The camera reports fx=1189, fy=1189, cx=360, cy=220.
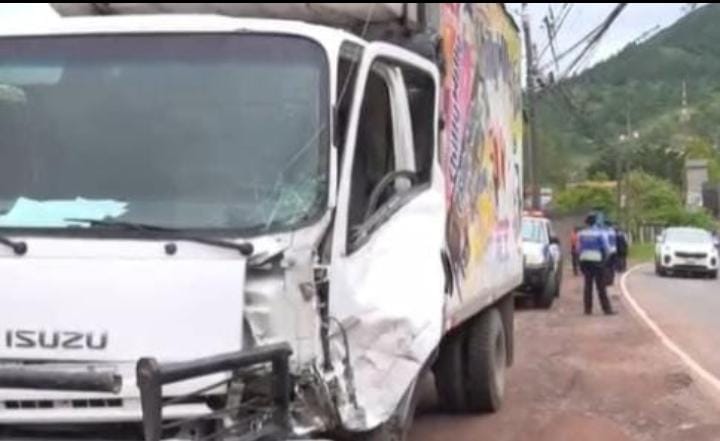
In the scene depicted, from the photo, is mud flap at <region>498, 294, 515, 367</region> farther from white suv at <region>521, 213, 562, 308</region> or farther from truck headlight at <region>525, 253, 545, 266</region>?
truck headlight at <region>525, 253, 545, 266</region>

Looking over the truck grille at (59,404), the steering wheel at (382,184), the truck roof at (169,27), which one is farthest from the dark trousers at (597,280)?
the truck grille at (59,404)

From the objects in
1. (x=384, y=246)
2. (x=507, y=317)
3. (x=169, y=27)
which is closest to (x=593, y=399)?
(x=507, y=317)

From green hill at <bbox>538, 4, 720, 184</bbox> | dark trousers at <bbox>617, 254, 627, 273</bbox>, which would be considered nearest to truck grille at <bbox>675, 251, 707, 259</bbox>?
dark trousers at <bbox>617, 254, 627, 273</bbox>

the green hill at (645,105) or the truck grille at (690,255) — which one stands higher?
the green hill at (645,105)

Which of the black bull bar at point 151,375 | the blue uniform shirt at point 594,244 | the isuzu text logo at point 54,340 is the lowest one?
the blue uniform shirt at point 594,244

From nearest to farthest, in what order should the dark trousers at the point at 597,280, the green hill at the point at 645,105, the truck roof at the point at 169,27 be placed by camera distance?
the truck roof at the point at 169,27 → the dark trousers at the point at 597,280 → the green hill at the point at 645,105

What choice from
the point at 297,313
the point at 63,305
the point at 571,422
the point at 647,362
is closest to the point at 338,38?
the point at 297,313

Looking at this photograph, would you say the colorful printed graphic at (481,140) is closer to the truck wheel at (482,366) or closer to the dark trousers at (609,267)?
the truck wheel at (482,366)

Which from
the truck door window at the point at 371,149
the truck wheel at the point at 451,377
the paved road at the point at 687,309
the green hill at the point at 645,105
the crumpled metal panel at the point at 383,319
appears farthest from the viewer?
the green hill at the point at 645,105

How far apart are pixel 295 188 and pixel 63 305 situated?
3.40 ft

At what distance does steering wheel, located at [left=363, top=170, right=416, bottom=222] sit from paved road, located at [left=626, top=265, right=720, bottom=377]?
677 centimetres

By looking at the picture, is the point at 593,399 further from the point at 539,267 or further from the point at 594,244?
the point at 539,267

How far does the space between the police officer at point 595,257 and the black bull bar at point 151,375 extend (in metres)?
14.8

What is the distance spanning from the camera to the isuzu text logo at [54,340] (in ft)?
14.0
